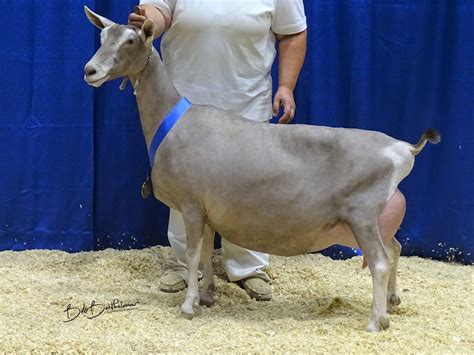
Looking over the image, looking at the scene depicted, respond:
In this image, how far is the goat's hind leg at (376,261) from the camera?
2271 millimetres

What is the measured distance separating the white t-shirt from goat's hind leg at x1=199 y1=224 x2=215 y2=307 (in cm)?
49

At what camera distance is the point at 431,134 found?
2.31 meters

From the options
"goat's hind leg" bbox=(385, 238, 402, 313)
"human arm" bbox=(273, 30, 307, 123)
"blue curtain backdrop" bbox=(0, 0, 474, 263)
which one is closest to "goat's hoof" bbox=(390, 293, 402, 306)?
"goat's hind leg" bbox=(385, 238, 402, 313)

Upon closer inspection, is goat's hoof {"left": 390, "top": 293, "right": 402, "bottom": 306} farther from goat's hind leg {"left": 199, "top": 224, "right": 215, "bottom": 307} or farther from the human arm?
the human arm

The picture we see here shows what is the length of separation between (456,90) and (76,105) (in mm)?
1657

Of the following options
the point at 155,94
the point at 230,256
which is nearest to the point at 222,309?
the point at 230,256

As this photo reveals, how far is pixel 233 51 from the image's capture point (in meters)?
2.68

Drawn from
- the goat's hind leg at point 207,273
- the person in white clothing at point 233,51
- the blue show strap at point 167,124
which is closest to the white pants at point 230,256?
the person in white clothing at point 233,51

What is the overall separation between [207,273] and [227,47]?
81 cm

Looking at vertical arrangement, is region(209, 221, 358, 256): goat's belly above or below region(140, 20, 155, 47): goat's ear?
below

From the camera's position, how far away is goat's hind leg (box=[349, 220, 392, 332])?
2.27 metres

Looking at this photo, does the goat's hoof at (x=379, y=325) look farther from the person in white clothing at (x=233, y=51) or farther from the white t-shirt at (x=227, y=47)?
the white t-shirt at (x=227, y=47)

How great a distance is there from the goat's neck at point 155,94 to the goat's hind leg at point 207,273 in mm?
416

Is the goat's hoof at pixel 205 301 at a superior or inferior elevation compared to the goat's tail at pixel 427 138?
inferior
